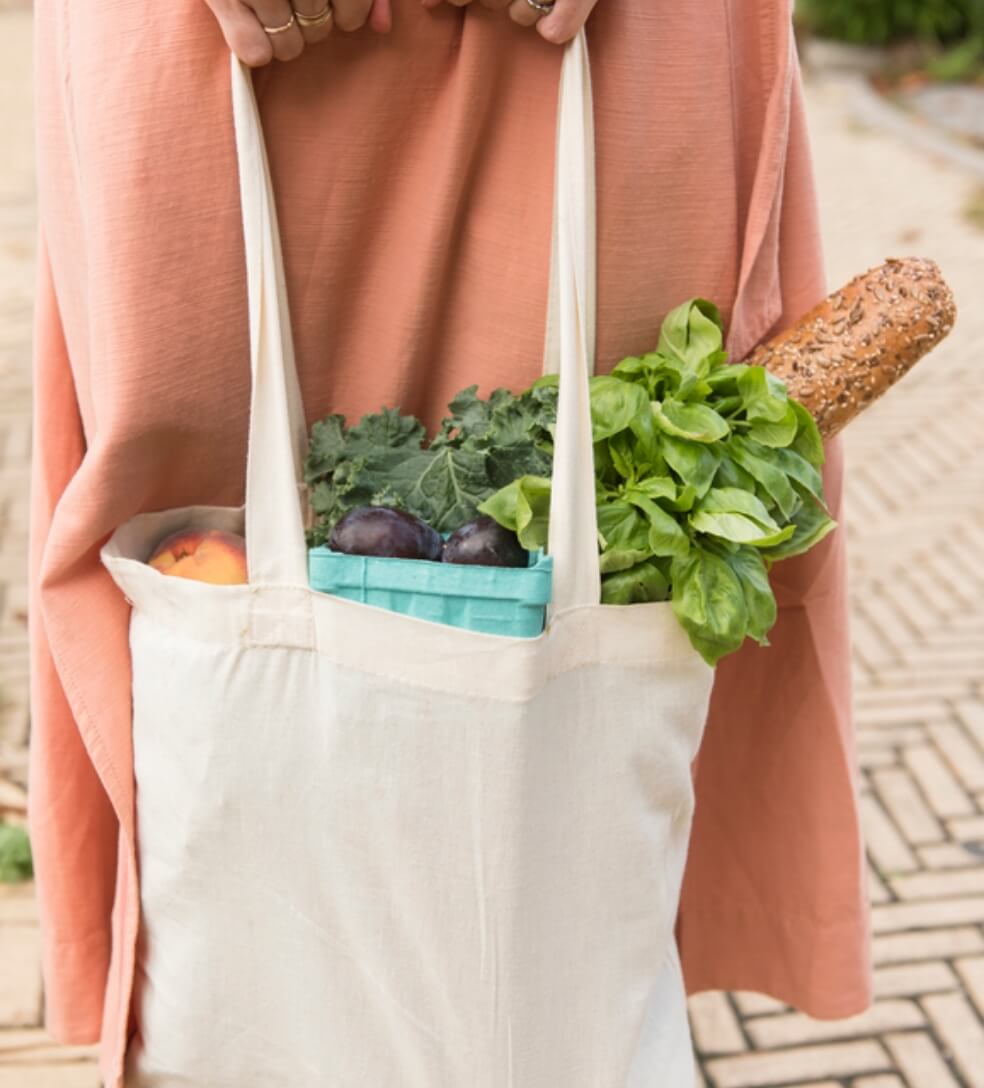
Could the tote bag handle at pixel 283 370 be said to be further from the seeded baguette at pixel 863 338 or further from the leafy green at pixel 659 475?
the seeded baguette at pixel 863 338

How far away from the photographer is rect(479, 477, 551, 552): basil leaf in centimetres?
126

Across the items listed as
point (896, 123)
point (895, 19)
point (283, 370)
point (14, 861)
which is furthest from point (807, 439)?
point (895, 19)

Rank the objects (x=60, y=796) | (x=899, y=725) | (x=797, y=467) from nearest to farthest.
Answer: (x=797, y=467) → (x=60, y=796) → (x=899, y=725)

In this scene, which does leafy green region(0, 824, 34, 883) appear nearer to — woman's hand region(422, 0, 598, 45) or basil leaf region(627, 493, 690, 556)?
basil leaf region(627, 493, 690, 556)

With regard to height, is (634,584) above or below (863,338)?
below

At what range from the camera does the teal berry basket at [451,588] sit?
48.2 inches

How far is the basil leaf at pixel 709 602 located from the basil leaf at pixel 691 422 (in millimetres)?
109

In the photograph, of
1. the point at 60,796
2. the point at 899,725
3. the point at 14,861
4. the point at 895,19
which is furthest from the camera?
the point at 895,19

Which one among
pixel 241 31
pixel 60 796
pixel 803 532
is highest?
pixel 241 31

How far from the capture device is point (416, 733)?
1.28m

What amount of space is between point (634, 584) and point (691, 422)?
0.16 meters

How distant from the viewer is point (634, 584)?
1.29m

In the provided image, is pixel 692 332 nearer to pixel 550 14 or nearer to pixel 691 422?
pixel 691 422

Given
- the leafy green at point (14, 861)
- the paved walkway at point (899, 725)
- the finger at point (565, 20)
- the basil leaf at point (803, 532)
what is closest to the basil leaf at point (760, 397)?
the basil leaf at point (803, 532)
